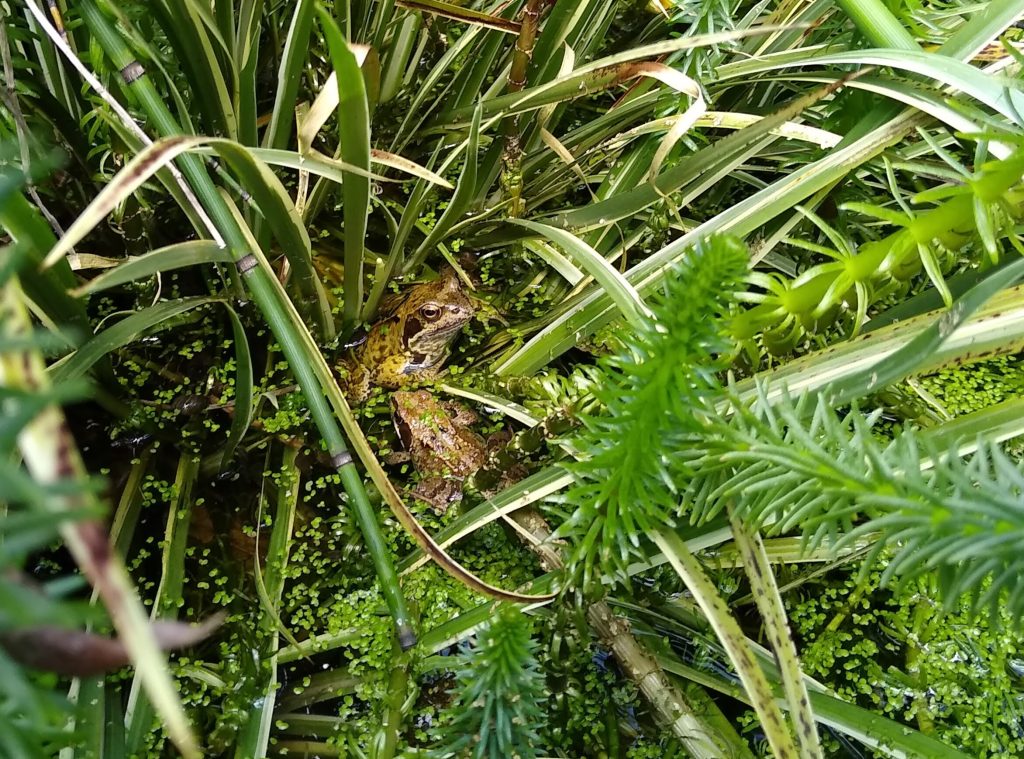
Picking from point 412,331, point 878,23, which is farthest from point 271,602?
point 878,23

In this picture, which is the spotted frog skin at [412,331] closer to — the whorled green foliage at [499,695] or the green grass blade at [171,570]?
the green grass blade at [171,570]

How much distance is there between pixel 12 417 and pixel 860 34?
897 millimetres

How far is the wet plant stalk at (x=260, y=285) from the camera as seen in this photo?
63 cm

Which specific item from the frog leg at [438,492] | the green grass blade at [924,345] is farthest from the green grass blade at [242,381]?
the green grass blade at [924,345]

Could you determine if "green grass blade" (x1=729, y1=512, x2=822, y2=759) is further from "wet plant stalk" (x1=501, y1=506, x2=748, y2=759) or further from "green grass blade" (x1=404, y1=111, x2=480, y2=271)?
"green grass blade" (x1=404, y1=111, x2=480, y2=271)

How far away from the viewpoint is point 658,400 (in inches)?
16.4

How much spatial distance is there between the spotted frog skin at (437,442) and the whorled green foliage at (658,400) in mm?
348

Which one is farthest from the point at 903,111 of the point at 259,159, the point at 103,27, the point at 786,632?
the point at 103,27

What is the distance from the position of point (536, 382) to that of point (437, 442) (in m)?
0.17

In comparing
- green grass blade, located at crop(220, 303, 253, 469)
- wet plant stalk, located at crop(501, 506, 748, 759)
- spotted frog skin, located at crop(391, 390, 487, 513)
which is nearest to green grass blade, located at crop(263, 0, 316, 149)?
green grass blade, located at crop(220, 303, 253, 469)

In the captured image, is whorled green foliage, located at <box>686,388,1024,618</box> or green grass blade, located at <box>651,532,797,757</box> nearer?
whorled green foliage, located at <box>686,388,1024,618</box>

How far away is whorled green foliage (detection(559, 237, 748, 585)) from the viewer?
402 mm

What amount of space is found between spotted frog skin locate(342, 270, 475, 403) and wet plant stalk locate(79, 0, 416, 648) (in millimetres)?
291

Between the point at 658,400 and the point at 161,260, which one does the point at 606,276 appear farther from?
the point at 161,260
